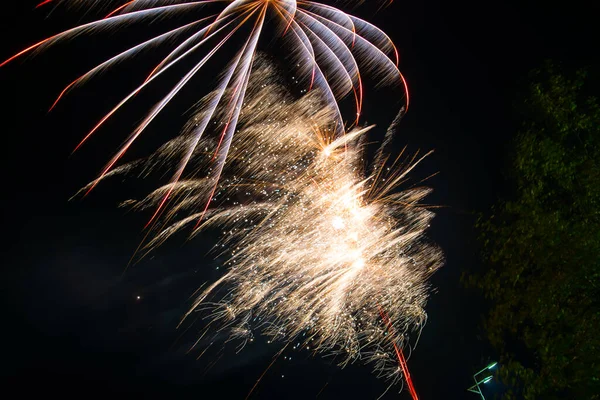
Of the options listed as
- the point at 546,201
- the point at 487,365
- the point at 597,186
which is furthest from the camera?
the point at 487,365

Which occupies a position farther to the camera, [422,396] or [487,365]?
[422,396]

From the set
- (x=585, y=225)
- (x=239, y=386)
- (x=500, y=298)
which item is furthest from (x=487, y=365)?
(x=239, y=386)

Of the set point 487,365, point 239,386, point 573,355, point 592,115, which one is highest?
point 592,115

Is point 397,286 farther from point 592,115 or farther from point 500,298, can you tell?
point 592,115

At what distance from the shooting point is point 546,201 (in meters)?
9.95

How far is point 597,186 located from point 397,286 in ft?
23.4

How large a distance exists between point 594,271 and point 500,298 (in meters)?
1.72

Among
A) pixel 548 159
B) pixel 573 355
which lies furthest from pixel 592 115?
pixel 573 355

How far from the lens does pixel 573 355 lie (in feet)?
28.6

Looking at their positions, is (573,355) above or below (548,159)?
below

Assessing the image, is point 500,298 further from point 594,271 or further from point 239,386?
point 239,386

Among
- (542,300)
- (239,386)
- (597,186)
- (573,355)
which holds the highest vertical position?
(597,186)

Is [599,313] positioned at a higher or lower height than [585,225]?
lower

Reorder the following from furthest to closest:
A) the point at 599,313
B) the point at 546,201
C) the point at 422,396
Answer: the point at 422,396 < the point at 546,201 < the point at 599,313
